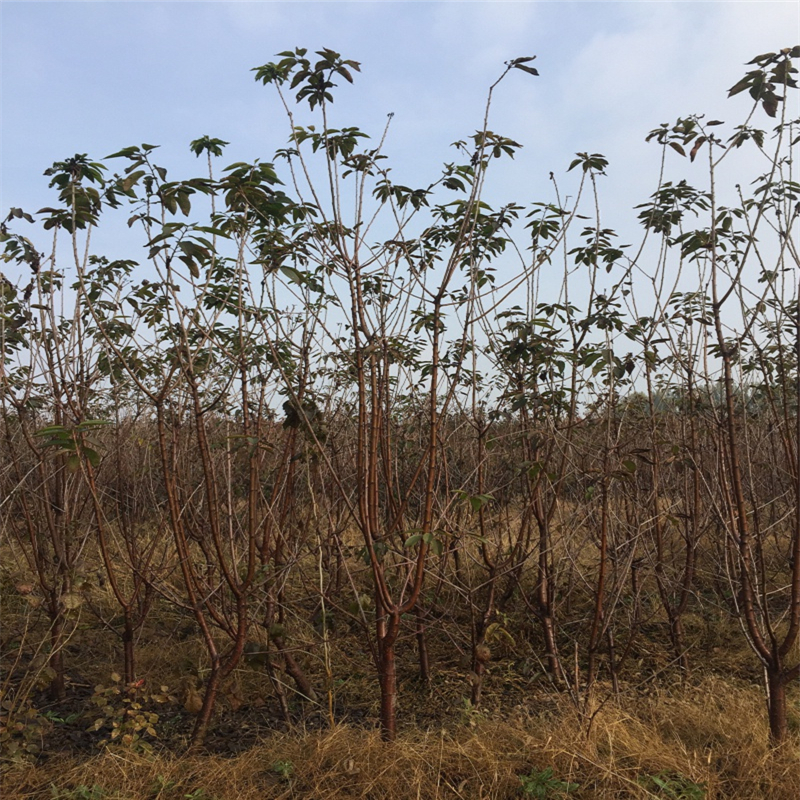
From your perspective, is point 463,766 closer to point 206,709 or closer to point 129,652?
point 206,709

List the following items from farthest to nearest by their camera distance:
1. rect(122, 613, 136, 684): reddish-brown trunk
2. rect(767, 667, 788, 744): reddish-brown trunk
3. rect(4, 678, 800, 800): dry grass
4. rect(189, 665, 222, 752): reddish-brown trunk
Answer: rect(122, 613, 136, 684): reddish-brown trunk, rect(189, 665, 222, 752): reddish-brown trunk, rect(767, 667, 788, 744): reddish-brown trunk, rect(4, 678, 800, 800): dry grass

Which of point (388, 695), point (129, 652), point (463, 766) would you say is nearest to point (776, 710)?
point (463, 766)

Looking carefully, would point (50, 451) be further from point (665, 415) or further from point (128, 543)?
point (665, 415)

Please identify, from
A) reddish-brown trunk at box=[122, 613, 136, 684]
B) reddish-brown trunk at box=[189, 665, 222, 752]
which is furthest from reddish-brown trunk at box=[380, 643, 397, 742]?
reddish-brown trunk at box=[122, 613, 136, 684]

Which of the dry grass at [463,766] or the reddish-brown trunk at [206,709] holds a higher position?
the reddish-brown trunk at [206,709]

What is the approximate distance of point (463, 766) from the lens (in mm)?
2811

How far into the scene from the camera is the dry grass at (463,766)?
8.86ft

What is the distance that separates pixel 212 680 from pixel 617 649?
2.63 m

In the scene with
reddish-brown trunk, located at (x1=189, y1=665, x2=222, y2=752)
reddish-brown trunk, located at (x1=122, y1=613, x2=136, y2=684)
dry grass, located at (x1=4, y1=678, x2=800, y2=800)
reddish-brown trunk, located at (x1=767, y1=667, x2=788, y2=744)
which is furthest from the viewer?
reddish-brown trunk, located at (x1=122, y1=613, x2=136, y2=684)

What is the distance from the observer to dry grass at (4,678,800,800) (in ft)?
8.86

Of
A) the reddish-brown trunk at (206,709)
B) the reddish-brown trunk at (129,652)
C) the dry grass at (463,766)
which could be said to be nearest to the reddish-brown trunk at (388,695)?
the dry grass at (463,766)

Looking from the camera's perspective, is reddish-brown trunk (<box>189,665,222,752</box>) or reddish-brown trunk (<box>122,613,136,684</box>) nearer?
reddish-brown trunk (<box>189,665,222,752</box>)

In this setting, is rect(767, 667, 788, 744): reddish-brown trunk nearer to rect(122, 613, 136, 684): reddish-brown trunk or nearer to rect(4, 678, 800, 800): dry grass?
rect(4, 678, 800, 800): dry grass

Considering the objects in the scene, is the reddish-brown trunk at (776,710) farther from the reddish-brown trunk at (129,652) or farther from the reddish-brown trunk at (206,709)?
the reddish-brown trunk at (129,652)
